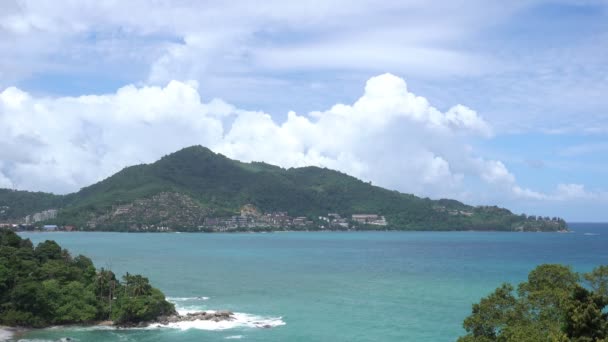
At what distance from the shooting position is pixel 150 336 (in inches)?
2101

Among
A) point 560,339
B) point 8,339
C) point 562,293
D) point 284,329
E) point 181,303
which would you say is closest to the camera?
point 560,339

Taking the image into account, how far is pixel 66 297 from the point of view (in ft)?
189

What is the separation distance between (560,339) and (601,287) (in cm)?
877

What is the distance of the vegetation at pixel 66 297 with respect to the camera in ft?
183

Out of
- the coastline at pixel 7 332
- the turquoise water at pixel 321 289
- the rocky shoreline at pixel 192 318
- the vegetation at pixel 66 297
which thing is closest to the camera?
the coastline at pixel 7 332

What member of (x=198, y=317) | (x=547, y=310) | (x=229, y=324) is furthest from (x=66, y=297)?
(x=547, y=310)

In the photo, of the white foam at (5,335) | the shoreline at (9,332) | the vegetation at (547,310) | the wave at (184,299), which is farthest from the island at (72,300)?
the vegetation at (547,310)

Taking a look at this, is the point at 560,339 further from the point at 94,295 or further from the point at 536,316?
the point at 94,295

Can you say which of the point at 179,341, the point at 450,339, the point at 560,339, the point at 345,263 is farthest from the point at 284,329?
the point at 345,263

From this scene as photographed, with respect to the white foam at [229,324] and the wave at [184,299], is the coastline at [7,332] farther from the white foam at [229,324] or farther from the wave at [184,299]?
the wave at [184,299]

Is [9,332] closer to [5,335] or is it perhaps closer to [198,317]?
[5,335]

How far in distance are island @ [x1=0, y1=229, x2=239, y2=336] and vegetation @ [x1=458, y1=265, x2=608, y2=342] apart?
1342 inches

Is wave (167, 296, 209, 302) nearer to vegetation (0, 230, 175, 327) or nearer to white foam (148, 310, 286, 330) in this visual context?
vegetation (0, 230, 175, 327)

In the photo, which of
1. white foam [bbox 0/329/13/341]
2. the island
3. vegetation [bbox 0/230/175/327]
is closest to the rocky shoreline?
the island
